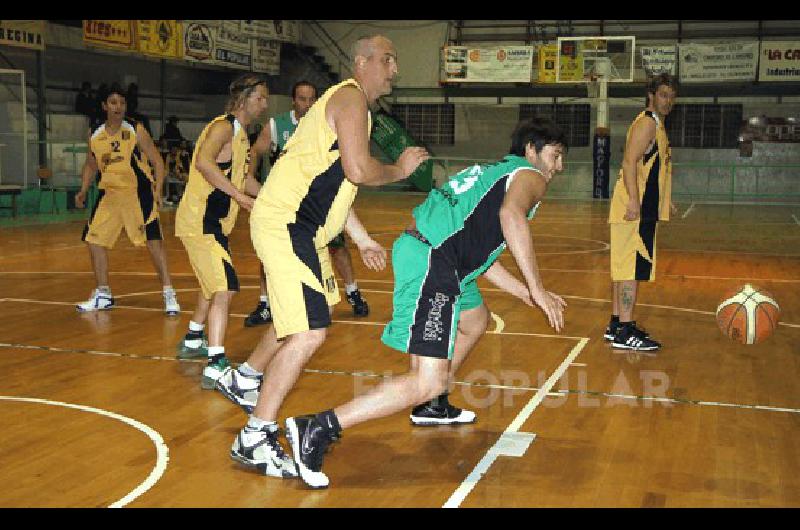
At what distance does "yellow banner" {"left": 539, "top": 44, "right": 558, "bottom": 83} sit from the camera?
2766 cm

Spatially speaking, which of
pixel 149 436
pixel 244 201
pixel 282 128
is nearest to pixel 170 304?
pixel 282 128

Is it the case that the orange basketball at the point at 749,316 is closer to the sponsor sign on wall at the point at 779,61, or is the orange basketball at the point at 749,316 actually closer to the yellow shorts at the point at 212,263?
the yellow shorts at the point at 212,263

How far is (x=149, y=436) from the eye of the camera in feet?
16.4

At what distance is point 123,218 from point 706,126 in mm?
22594

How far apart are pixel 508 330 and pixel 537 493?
158 inches

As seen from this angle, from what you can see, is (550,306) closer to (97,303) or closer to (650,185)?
(650,185)

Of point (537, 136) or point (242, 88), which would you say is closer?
point (537, 136)

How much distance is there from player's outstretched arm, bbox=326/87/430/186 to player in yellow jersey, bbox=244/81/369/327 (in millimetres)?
3687

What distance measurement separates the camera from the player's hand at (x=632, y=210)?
7.34m

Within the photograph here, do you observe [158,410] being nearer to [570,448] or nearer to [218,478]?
[218,478]

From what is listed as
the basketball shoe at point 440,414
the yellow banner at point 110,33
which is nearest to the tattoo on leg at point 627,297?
the basketball shoe at point 440,414

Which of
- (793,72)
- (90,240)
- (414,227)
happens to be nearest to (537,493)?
(414,227)

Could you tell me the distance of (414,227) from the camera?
15.7 feet

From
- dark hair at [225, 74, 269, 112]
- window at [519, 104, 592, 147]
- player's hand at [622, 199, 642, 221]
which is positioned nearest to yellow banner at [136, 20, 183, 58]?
window at [519, 104, 592, 147]
